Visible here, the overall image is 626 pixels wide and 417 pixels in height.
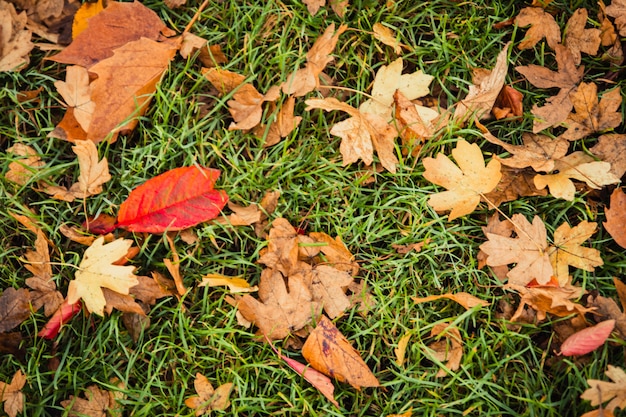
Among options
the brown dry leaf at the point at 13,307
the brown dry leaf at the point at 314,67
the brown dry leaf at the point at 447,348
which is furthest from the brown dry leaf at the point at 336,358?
the brown dry leaf at the point at 13,307

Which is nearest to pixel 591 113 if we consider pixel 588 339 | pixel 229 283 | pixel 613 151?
pixel 613 151

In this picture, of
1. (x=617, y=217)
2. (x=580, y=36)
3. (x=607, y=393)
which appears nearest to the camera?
(x=607, y=393)

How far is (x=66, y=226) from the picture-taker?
219 centimetres

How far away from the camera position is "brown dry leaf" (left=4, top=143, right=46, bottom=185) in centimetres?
221

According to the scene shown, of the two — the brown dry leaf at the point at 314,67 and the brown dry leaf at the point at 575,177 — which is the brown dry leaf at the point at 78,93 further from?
the brown dry leaf at the point at 575,177

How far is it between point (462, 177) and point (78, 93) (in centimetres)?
159

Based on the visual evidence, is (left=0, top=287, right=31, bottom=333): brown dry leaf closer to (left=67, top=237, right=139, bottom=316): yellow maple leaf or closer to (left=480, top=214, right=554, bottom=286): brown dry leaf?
(left=67, top=237, right=139, bottom=316): yellow maple leaf

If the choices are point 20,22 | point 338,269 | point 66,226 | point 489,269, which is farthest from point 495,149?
point 20,22

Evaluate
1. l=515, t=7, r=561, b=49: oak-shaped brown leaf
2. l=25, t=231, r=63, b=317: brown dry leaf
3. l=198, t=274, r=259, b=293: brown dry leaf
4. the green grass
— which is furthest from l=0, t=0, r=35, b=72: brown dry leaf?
l=515, t=7, r=561, b=49: oak-shaped brown leaf

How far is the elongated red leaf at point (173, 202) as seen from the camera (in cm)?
212

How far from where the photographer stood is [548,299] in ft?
6.65

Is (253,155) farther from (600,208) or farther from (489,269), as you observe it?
(600,208)

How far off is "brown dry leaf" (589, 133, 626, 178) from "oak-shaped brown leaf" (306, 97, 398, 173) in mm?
837

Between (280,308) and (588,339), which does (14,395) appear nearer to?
(280,308)
